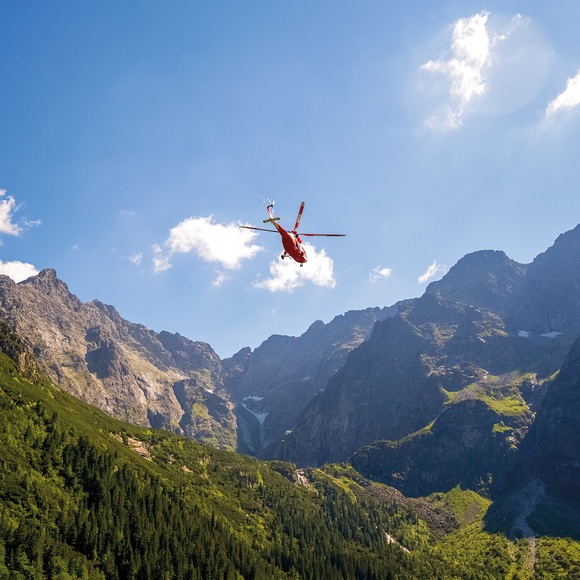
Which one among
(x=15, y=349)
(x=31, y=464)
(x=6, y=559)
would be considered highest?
(x=15, y=349)

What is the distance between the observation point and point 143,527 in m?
119

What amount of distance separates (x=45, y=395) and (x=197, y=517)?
76.6m

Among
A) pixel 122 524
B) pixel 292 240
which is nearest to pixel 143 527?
pixel 122 524

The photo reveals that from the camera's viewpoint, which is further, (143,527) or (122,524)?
(143,527)

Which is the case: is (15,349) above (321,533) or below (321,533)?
above

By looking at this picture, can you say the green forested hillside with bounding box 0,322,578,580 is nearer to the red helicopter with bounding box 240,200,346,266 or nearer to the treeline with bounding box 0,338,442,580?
the treeline with bounding box 0,338,442,580

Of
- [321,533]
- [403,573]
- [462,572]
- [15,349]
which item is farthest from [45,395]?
[462,572]

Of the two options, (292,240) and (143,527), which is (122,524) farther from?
(292,240)

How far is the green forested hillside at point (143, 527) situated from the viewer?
99.2 m

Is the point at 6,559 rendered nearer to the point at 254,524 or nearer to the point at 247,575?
the point at 247,575

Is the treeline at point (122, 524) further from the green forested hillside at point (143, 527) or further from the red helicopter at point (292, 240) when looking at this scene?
the red helicopter at point (292, 240)

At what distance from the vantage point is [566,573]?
161125mm

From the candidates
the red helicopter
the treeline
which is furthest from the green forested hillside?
the red helicopter

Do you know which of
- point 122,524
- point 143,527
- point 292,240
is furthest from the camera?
point 143,527
